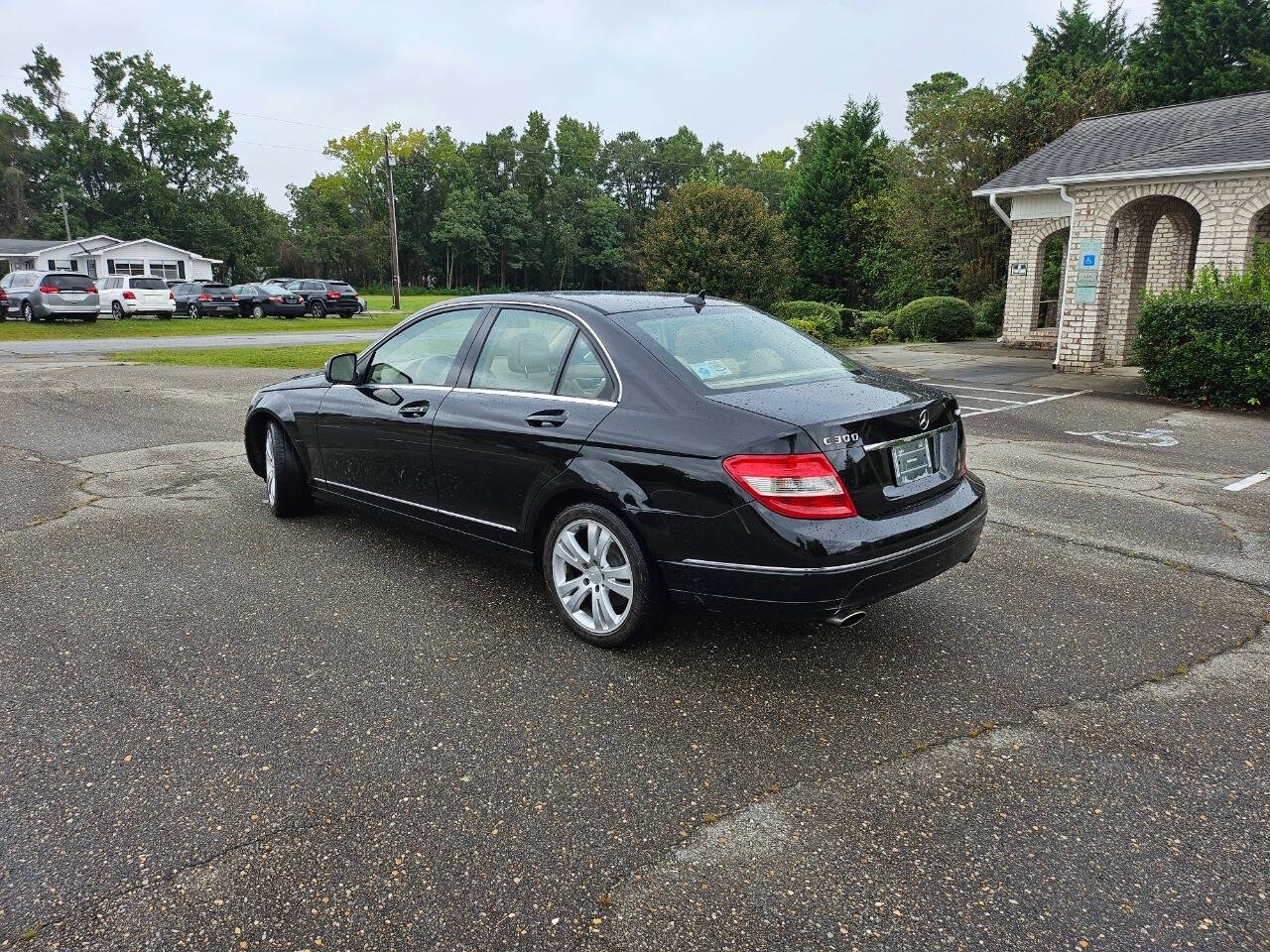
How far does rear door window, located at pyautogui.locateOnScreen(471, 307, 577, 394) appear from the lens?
13.9ft

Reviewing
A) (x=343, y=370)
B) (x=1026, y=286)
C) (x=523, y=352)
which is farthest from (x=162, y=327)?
(x=523, y=352)

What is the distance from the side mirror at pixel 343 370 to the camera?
5.24m

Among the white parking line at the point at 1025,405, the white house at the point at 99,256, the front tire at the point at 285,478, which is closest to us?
the front tire at the point at 285,478

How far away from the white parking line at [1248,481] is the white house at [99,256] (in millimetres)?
62901

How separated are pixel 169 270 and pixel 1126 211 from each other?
60843 millimetres

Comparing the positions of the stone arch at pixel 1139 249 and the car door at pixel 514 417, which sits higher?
the stone arch at pixel 1139 249

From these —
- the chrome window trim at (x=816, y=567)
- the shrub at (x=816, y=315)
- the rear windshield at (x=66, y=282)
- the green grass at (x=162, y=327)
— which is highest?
the rear windshield at (x=66, y=282)

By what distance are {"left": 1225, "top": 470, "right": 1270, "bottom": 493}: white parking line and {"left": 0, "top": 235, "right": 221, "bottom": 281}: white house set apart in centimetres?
6290

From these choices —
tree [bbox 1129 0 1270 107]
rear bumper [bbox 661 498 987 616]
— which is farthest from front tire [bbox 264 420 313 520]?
tree [bbox 1129 0 1270 107]

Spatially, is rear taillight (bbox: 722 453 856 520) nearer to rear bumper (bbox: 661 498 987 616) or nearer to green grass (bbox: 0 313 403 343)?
rear bumper (bbox: 661 498 987 616)

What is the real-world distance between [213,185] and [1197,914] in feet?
282

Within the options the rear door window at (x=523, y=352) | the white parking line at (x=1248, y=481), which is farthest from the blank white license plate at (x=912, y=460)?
the white parking line at (x=1248, y=481)

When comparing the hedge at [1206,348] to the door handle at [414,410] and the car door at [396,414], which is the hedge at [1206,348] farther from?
the door handle at [414,410]

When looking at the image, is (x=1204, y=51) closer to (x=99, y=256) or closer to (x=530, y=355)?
(x=530, y=355)
